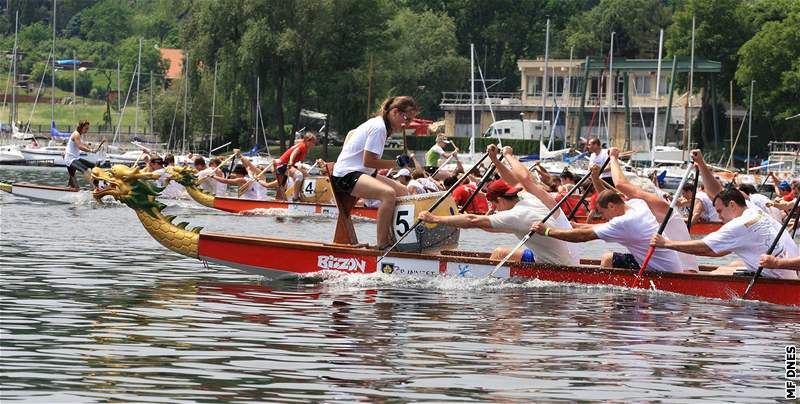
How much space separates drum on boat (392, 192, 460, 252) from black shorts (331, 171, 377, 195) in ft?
1.87

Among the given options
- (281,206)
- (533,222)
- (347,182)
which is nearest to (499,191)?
(533,222)

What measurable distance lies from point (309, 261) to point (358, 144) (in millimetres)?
1677

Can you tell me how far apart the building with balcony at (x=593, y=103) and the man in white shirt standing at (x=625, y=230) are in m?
77.3

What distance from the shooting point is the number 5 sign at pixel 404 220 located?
1747cm

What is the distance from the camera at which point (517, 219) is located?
56.4 ft

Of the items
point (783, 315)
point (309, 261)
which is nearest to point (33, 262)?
point (309, 261)

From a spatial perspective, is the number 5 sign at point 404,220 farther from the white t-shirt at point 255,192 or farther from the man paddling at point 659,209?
the white t-shirt at point 255,192

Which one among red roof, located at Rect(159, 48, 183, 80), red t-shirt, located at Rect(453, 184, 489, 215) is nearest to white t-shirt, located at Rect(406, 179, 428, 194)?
red t-shirt, located at Rect(453, 184, 489, 215)

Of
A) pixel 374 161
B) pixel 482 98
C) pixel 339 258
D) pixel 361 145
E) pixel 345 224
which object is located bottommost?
pixel 339 258

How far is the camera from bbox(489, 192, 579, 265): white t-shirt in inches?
677

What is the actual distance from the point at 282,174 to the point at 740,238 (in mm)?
20029

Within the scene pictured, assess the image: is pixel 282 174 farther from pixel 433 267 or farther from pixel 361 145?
pixel 361 145

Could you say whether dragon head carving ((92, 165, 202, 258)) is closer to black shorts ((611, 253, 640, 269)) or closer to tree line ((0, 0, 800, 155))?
black shorts ((611, 253, 640, 269))

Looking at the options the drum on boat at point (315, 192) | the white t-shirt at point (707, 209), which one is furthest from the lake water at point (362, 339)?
the drum on boat at point (315, 192)
